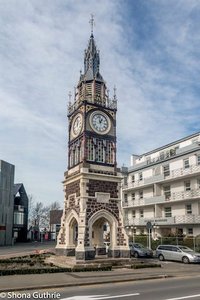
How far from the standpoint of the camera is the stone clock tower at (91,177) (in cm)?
2438

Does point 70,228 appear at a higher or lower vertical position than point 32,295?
higher

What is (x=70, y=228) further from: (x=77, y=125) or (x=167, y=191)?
(x=167, y=191)

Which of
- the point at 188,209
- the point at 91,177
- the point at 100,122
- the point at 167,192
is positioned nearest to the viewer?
the point at 91,177

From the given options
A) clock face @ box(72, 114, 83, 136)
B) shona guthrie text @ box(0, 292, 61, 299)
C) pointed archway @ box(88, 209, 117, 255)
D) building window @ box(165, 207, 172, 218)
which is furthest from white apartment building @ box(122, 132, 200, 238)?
shona guthrie text @ box(0, 292, 61, 299)

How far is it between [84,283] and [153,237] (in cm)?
2961

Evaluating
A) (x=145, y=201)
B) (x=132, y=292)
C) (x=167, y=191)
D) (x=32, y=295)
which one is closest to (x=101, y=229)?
(x=132, y=292)

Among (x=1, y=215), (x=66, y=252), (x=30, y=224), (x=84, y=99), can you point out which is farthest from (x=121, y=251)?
(x=30, y=224)

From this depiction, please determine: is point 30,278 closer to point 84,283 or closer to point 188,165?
point 84,283

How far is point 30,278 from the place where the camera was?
52.9 ft

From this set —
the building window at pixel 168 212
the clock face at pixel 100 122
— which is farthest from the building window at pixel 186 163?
the clock face at pixel 100 122

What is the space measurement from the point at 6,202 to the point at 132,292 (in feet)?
141

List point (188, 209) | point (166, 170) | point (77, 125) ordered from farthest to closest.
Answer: point (166, 170) → point (188, 209) → point (77, 125)

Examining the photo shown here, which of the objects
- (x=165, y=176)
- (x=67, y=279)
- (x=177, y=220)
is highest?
(x=165, y=176)

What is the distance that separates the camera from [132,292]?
12875 mm
